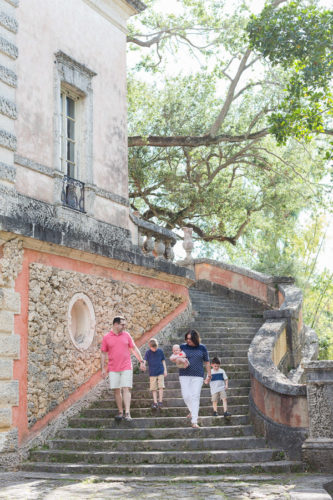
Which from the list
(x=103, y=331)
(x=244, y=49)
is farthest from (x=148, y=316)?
(x=244, y=49)

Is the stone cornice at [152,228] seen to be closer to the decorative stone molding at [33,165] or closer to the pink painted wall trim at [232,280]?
the decorative stone molding at [33,165]

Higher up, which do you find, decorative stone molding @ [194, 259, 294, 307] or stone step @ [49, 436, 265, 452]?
decorative stone molding @ [194, 259, 294, 307]

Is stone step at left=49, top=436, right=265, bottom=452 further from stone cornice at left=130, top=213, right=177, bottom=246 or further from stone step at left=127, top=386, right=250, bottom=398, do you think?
stone cornice at left=130, top=213, right=177, bottom=246

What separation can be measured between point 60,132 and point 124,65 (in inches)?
114

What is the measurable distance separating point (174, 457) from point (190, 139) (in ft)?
32.7

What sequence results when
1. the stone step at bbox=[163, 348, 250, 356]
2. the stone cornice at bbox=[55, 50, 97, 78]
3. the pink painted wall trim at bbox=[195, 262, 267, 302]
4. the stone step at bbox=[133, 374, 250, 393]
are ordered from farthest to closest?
the pink painted wall trim at bbox=[195, 262, 267, 302], the stone step at bbox=[163, 348, 250, 356], the stone cornice at bbox=[55, 50, 97, 78], the stone step at bbox=[133, 374, 250, 393]

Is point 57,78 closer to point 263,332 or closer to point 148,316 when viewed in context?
point 148,316

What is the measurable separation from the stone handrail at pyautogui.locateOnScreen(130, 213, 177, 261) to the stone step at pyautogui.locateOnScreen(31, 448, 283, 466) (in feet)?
16.1

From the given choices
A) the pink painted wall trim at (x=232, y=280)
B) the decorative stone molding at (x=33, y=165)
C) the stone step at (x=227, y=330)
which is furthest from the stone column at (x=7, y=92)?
the pink painted wall trim at (x=232, y=280)

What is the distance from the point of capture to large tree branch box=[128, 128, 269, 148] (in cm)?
1631

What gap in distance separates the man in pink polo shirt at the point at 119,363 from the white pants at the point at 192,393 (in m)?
0.72

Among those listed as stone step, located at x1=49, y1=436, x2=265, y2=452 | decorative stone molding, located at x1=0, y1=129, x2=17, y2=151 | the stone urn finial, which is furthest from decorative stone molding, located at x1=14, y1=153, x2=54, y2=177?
the stone urn finial

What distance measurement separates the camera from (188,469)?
25.3 feet

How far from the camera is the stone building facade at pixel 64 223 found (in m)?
8.84
